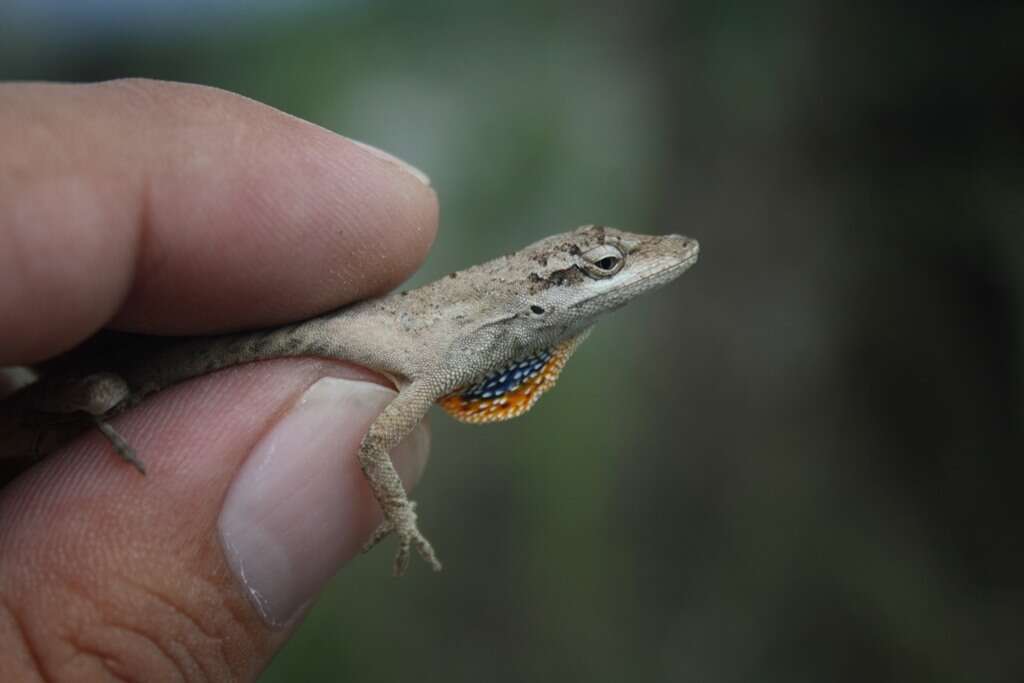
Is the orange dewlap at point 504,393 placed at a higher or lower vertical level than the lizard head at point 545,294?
lower

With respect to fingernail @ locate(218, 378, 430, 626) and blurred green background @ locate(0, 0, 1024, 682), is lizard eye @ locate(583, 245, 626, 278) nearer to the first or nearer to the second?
fingernail @ locate(218, 378, 430, 626)

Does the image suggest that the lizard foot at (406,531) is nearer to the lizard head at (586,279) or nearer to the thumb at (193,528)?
the thumb at (193,528)

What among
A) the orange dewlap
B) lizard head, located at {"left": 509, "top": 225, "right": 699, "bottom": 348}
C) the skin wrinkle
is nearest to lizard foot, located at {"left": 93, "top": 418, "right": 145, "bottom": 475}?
the skin wrinkle

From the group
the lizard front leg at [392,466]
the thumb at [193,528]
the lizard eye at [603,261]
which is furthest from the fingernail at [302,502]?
the lizard eye at [603,261]

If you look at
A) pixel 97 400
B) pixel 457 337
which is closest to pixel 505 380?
pixel 457 337

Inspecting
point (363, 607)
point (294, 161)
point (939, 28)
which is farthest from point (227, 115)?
point (939, 28)

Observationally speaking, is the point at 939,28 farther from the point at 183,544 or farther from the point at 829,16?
the point at 183,544
